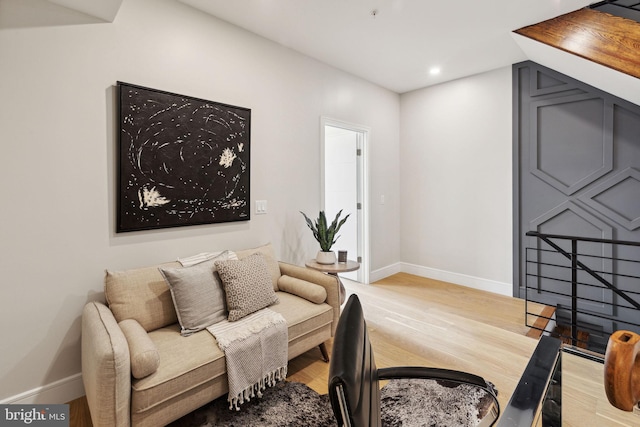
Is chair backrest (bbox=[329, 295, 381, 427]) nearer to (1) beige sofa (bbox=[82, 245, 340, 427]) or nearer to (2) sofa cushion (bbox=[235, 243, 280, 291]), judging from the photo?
(1) beige sofa (bbox=[82, 245, 340, 427])

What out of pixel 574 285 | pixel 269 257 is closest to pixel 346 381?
pixel 269 257

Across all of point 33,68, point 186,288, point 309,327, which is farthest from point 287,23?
point 309,327

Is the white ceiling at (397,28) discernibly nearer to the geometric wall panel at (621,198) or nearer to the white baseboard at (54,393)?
the geometric wall panel at (621,198)

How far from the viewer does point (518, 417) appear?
93 centimetres

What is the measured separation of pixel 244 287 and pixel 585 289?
3440mm

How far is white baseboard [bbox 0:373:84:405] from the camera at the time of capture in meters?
1.78

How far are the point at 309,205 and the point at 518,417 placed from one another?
8.66 feet

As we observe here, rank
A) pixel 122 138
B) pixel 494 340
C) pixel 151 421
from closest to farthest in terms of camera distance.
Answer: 1. pixel 151 421
2. pixel 122 138
3. pixel 494 340

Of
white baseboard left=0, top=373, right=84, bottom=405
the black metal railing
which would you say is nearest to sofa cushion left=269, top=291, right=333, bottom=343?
white baseboard left=0, top=373, right=84, bottom=405

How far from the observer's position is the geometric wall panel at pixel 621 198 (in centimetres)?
287

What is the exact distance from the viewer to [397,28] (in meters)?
2.77

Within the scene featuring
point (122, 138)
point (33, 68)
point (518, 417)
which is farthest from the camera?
point (122, 138)

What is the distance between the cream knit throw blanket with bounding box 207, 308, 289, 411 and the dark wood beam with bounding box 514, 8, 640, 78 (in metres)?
3.04

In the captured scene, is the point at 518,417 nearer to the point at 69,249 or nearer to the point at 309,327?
the point at 309,327
